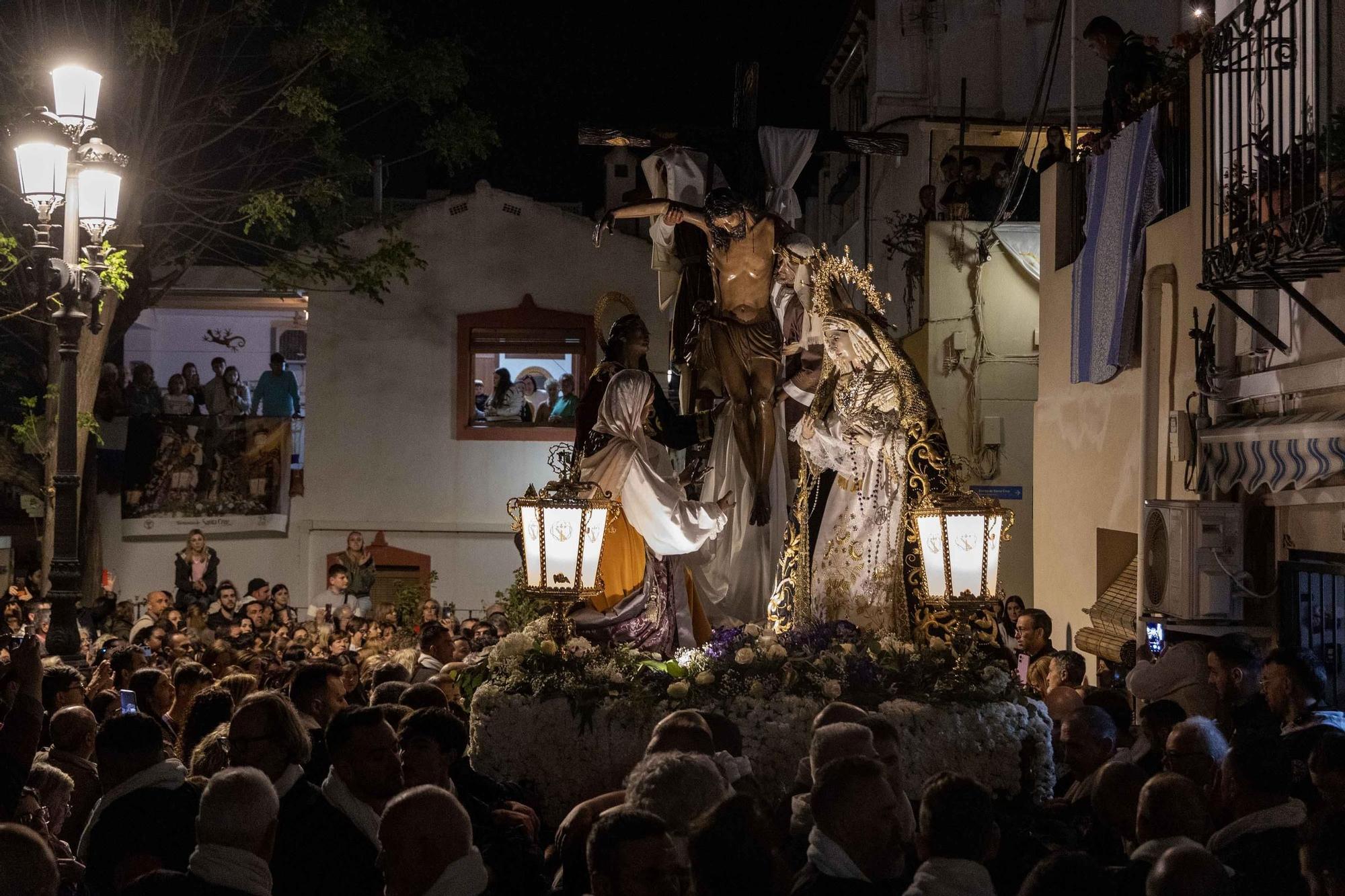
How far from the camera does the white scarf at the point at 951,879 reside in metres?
3.79

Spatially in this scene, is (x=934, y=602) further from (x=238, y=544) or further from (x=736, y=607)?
(x=238, y=544)

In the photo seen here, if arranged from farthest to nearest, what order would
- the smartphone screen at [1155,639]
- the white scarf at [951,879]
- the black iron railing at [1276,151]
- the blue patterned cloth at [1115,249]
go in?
1. the blue patterned cloth at [1115,249]
2. the smartphone screen at [1155,639]
3. the black iron railing at [1276,151]
4. the white scarf at [951,879]

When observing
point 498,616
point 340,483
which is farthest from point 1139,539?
point 340,483

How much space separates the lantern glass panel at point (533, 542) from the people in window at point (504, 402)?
14.7m

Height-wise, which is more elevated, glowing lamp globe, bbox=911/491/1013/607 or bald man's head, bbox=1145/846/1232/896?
glowing lamp globe, bbox=911/491/1013/607

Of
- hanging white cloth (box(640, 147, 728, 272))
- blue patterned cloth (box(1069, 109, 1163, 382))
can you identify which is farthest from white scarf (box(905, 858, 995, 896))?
blue patterned cloth (box(1069, 109, 1163, 382))

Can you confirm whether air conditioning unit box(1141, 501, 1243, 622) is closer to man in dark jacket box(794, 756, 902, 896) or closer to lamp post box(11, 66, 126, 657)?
man in dark jacket box(794, 756, 902, 896)

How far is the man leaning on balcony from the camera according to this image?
1185 centimetres

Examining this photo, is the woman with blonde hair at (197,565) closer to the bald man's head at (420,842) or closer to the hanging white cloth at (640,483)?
the hanging white cloth at (640,483)

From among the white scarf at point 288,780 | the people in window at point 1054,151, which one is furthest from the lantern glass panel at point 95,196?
the people in window at point 1054,151

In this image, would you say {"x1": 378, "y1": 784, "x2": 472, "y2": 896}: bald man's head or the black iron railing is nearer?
{"x1": 378, "y1": 784, "x2": 472, "y2": 896}: bald man's head

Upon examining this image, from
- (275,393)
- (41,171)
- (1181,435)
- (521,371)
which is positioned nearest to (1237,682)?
(1181,435)

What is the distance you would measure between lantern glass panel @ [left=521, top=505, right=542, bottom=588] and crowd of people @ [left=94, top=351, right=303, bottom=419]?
50.7 ft

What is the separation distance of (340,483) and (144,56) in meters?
8.11
